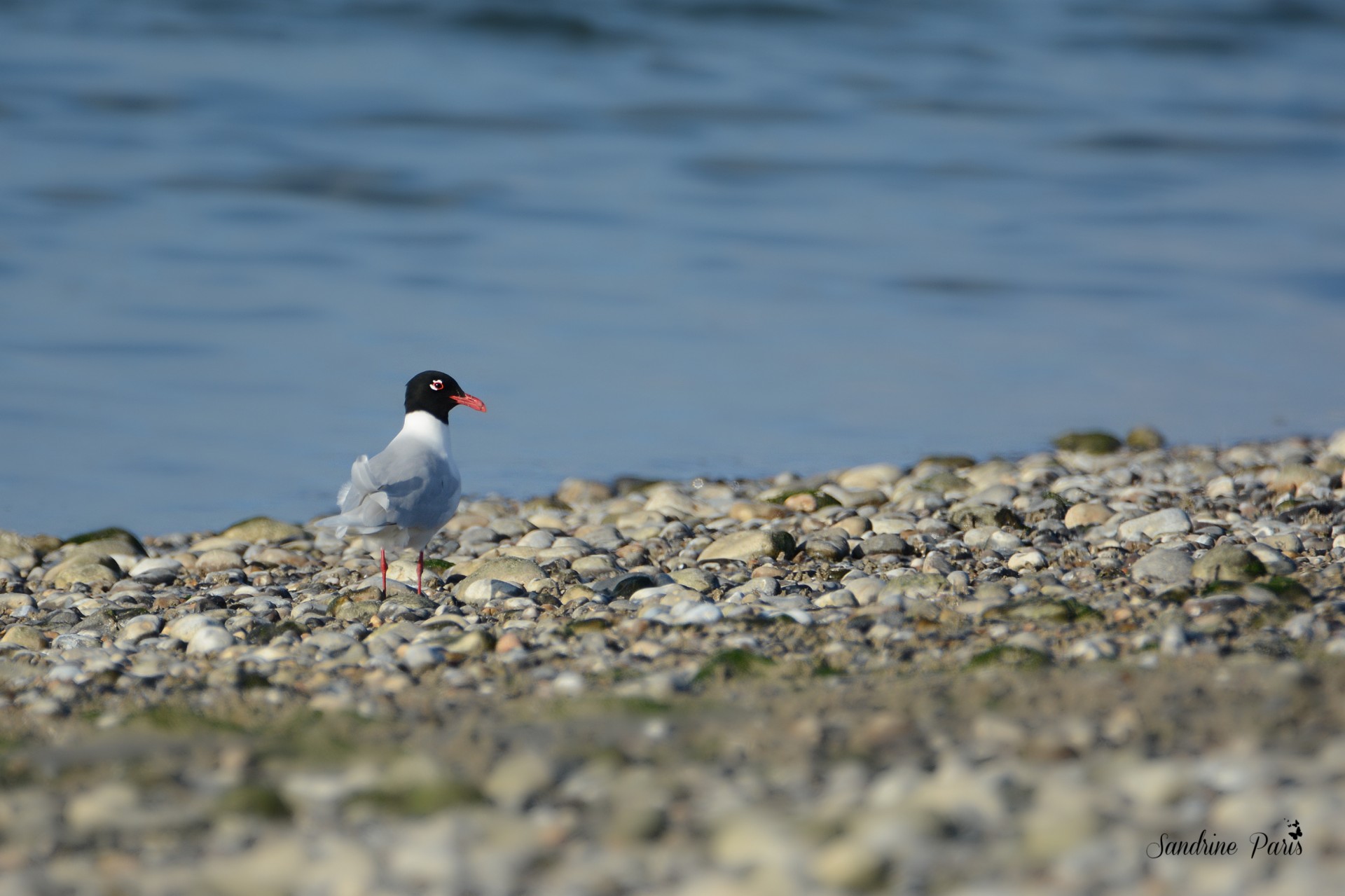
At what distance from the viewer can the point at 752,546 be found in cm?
593

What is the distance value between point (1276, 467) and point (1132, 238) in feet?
26.2

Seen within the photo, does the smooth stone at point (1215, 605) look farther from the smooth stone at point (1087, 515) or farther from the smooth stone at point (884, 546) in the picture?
the smooth stone at point (1087, 515)

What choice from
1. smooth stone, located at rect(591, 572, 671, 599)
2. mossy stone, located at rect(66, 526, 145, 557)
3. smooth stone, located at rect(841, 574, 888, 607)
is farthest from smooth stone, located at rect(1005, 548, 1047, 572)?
mossy stone, located at rect(66, 526, 145, 557)

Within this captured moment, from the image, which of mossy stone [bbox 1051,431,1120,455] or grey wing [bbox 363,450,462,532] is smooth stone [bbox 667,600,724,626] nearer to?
grey wing [bbox 363,450,462,532]

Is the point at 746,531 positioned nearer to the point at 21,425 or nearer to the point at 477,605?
the point at 477,605

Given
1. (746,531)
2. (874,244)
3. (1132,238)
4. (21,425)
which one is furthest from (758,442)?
(1132,238)

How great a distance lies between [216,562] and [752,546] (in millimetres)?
2419

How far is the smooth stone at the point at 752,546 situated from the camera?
591cm

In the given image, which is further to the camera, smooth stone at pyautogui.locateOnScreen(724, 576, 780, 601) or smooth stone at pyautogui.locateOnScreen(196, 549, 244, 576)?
smooth stone at pyautogui.locateOnScreen(196, 549, 244, 576)

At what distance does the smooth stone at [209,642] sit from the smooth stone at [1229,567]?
328 cm

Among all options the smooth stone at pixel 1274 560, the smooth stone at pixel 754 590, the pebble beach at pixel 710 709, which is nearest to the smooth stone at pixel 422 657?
the pebble beach at pixel 710 709

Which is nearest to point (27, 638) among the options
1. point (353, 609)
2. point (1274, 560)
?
point (353, 609)

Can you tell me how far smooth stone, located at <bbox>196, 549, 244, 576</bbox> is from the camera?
21.1 ft

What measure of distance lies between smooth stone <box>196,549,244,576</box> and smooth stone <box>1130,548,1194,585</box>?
12.6ft
